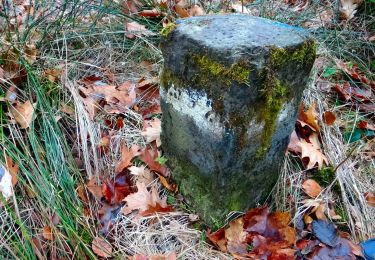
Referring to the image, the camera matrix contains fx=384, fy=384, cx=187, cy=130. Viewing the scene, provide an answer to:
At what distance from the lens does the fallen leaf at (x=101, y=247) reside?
160cm

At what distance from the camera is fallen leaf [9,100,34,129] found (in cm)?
181

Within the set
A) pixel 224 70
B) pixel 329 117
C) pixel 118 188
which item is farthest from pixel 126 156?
pixel 329 117

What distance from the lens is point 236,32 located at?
1475mm

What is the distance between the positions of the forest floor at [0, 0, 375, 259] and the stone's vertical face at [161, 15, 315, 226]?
14cm

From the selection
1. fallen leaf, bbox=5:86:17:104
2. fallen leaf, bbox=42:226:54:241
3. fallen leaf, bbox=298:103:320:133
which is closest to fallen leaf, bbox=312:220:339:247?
fallen leaf, bbox=298:103:320:133

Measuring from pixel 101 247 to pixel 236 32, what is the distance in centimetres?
104

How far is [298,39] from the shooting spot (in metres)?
1.47

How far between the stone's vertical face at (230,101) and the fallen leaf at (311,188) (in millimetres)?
217

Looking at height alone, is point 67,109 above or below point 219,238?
above

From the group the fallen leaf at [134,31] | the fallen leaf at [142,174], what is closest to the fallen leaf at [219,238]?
the fallen leaf at [142,174]

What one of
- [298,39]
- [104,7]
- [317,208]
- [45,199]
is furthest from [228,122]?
[104,7]

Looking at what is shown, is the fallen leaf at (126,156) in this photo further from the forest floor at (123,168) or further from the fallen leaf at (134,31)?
the fallen leaf at (134,31)

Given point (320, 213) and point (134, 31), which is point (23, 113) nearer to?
point (134, 31)

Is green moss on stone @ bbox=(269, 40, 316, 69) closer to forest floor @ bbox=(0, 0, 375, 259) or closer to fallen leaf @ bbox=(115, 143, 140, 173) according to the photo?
forest floor @ bbox=(0, 0, 375, 259)
